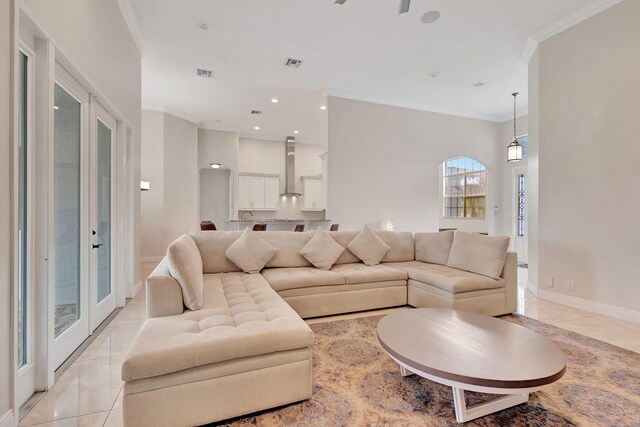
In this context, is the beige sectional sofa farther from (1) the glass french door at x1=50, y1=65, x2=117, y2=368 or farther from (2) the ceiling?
(2) the ceiling

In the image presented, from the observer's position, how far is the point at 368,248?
3.94m

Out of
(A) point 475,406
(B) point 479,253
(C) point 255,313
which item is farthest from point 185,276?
(B) point 479,253

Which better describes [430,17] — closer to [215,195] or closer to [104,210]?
[104,210]

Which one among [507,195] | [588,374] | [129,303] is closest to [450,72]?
[507,195]

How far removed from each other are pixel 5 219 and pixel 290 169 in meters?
7.99

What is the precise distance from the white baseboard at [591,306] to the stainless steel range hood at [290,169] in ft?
22.2

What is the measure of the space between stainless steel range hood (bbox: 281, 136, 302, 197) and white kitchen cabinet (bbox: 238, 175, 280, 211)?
340 mm

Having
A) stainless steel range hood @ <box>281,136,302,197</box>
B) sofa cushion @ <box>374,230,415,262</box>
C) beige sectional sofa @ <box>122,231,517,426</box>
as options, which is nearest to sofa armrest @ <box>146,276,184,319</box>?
beige sectional sofa @ <box>122,231,517,426</box>

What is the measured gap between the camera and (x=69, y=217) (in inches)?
100

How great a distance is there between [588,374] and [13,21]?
4.14 m

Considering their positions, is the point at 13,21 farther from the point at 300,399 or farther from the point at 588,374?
the point at 588,374

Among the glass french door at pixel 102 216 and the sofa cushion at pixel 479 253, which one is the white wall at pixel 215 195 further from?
the sofa cushion at pixel 479 253

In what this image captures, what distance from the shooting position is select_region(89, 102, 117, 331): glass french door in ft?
9.42

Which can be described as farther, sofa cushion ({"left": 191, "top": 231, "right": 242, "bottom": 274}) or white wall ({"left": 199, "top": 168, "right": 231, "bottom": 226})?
white wall ({"left": 199, "top": 168, "right": 231, "bottom": 226})
